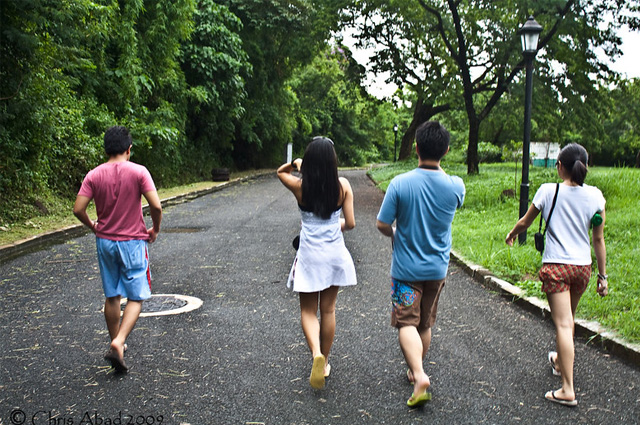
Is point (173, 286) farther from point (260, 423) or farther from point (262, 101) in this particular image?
point (262, 101)

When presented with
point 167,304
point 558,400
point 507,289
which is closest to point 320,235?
point 558,400

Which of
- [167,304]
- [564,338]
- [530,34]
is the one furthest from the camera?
[530,34]

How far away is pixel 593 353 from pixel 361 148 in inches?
2046

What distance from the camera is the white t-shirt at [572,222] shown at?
12.7 ft

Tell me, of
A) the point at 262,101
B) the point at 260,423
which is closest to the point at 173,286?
the point at 260,423

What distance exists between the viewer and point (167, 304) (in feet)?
20.2

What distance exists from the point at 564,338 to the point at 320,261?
1.67 m

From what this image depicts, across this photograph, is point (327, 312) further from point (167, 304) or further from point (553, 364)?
point (167, 304)

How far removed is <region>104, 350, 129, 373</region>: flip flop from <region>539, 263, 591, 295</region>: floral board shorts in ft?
9.71

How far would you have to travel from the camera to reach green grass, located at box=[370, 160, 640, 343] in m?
5.54

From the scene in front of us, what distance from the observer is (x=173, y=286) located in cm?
703

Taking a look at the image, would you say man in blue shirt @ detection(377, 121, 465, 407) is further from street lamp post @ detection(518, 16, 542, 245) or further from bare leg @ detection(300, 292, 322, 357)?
street lamp post @ detection(518, 16, 542, 245)

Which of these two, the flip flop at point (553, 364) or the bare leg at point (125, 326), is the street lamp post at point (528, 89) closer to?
the flip flop at point (553, 364)

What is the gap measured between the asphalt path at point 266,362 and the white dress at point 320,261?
0.71 m
